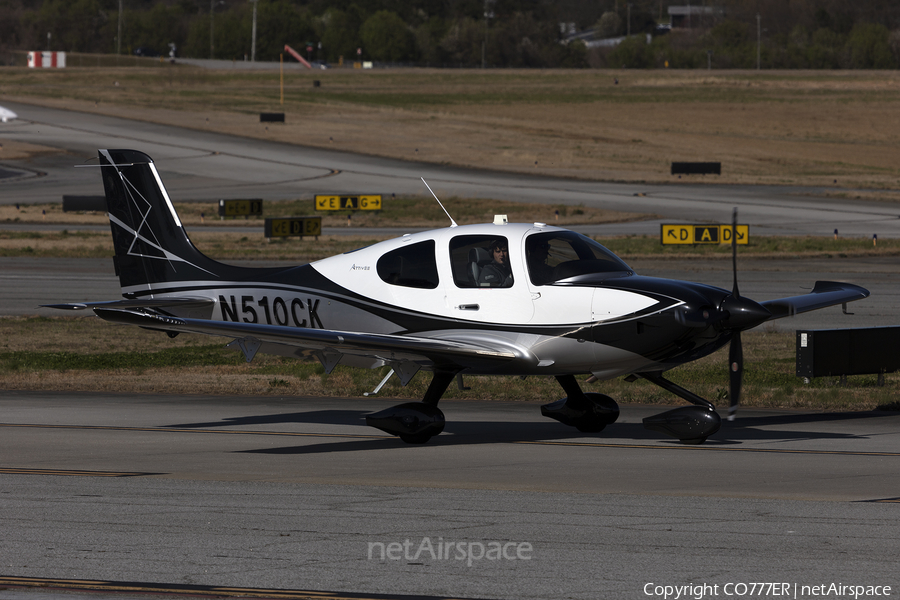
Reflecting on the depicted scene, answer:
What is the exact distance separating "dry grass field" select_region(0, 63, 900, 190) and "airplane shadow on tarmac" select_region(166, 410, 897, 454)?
2186 inches

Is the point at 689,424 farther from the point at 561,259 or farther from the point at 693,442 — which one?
the point at 561,259

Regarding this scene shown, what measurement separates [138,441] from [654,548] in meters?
8.11

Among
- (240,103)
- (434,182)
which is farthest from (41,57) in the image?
(434,182)

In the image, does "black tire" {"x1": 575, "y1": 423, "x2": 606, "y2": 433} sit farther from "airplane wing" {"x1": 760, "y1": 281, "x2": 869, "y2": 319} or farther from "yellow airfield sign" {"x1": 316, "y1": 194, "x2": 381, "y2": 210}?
"yellow airfield sign" {"x1": 316, "y1": 194, "x2": 381, "y2": 210}

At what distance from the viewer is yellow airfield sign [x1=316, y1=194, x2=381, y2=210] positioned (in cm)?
5653

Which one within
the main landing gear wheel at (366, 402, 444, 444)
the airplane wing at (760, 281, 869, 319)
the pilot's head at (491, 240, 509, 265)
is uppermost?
the pilot's head at (491, 240, 509, 265)

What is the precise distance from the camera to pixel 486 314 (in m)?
13.8

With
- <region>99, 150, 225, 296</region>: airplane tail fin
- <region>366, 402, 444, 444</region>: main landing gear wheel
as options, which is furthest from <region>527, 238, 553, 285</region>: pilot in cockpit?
<region>99, 150, 225, 296</region>: airplane tail fin

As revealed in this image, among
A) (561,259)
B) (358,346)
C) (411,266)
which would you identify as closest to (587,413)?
(561,259)

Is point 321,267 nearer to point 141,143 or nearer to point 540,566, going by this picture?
point 540,566

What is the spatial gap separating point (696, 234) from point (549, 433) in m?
31.1

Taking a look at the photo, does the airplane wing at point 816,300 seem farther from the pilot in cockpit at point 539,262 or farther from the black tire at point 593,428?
the black tire at point 593,428

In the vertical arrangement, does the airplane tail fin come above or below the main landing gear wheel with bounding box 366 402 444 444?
above

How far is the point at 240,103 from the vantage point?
4515 inches
